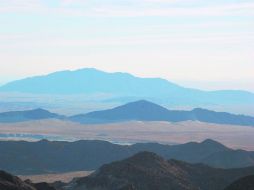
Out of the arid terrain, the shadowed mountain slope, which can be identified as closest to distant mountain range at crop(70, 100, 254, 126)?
the arid terrain

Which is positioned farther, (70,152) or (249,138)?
(249,138)

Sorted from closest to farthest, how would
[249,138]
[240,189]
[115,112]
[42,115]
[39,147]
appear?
[240,189]
[39,147]
[249,138]
[42,115]
[115,112]

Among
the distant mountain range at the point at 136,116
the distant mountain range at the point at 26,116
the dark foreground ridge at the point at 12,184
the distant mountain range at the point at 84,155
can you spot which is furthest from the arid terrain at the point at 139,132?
the dark foreground ridge at the point at 12,184

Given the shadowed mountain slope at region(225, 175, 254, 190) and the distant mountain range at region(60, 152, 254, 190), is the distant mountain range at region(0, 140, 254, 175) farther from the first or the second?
the shadowed mountain slope at region(225, 175, 254, 190)

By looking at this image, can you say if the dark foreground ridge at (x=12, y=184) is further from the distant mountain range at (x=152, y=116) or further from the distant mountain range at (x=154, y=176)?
the distant mountain range at (x=152, y=116)

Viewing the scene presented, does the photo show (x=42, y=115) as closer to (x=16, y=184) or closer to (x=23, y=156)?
(x=23, y=156)

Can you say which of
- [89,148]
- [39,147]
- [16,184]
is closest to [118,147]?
[89,148]
